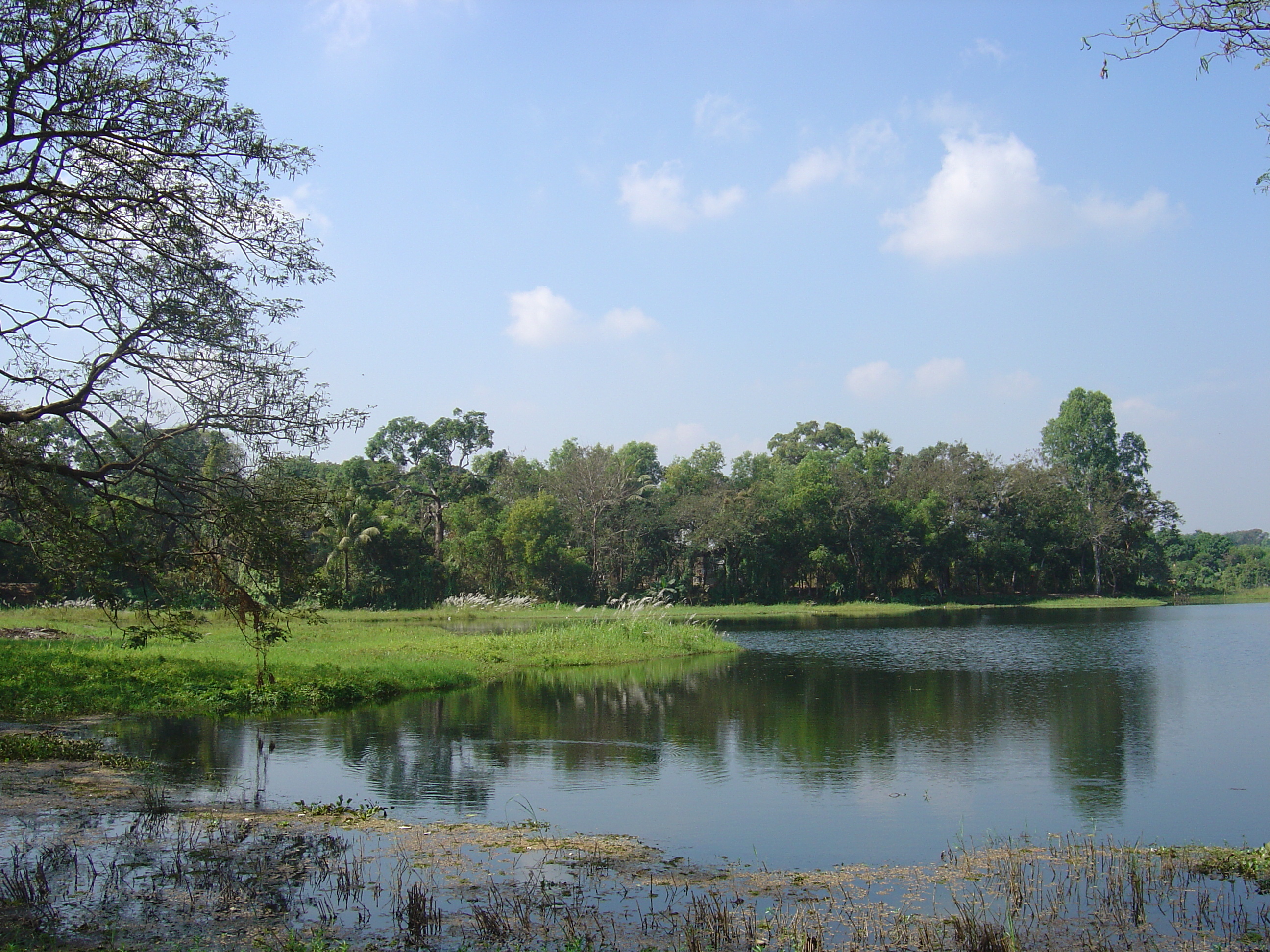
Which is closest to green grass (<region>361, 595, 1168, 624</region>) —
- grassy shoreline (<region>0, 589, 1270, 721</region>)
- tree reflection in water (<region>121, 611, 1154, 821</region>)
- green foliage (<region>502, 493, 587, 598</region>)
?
grassy shoreline (<region>0, 589, 1270, 721</region>)

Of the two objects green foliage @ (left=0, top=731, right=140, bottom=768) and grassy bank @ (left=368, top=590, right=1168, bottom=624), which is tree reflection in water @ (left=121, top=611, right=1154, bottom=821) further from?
grassy bank @ (left=368, top=590, right=1168, bottom=624)

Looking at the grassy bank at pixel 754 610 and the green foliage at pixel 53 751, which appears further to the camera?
the grassy bank at pixel 754 610

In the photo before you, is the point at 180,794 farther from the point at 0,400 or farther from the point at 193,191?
the point at 193,191

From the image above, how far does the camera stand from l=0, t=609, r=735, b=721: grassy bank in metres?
17.3

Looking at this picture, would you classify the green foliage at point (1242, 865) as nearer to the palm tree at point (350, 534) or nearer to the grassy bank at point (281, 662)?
the grassy bank at point (281, 662)

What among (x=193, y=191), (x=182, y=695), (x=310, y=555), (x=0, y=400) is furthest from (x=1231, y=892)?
(x=182, y=695)

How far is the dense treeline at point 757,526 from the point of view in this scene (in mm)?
57750

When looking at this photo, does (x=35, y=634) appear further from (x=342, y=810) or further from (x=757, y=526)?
(x=757, y=526)

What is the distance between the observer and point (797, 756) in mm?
15008

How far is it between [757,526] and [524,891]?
56185mm

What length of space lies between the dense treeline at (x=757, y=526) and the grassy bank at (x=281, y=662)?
20530 millimetres

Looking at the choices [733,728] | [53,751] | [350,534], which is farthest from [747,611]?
[53,751]

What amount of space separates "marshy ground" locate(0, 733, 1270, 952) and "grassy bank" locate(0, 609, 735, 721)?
7236 millimetres

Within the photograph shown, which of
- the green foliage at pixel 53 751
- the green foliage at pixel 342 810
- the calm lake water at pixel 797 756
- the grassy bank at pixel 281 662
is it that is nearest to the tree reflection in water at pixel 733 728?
the calm lake water at pixel 797 756
